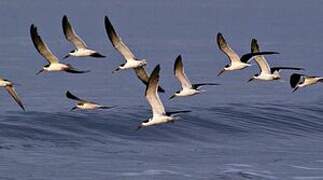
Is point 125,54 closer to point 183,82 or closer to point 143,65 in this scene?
point 143,65

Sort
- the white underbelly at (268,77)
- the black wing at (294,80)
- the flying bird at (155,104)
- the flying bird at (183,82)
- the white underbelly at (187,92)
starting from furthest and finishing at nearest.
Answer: the white underbelly at (268,77)
the black wing at (294,80)
the white underbelly at (187,92)
the flying bird at (183,82)
the flying bird at (155,104)

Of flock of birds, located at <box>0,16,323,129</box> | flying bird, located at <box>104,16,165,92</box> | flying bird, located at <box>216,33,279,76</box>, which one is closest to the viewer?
flock of birds, located at <box>0,16,323,129</box>

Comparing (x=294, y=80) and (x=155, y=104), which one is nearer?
(x=155, y=104)

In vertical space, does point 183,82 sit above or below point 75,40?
below

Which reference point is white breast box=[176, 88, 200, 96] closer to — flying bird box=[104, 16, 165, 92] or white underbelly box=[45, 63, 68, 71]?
flying bird box=[104, 16, 165, 92]

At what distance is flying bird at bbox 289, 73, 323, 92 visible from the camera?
140ft

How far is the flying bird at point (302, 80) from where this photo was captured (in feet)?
140

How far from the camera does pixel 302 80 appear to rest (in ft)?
148

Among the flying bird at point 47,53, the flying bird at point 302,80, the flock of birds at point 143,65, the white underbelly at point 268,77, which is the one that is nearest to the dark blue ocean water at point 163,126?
the white underbelly at point 268,77

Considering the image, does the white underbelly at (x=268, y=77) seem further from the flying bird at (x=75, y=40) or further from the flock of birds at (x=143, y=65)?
the flying bird at (x=75, y=40)

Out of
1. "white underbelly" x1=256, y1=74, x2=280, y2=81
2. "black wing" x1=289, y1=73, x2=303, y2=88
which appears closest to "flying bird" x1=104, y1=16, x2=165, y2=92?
"white underbelly" x1=256, y1=74, x2=280, y2=81

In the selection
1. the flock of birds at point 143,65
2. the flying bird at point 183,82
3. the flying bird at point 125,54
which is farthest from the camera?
the flying bird at point 183,82

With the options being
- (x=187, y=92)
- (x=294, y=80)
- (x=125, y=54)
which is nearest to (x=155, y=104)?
(x=187, y=92)

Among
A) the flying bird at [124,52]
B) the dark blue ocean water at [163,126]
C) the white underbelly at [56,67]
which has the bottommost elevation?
the dark blue ocean water at [163,126]
